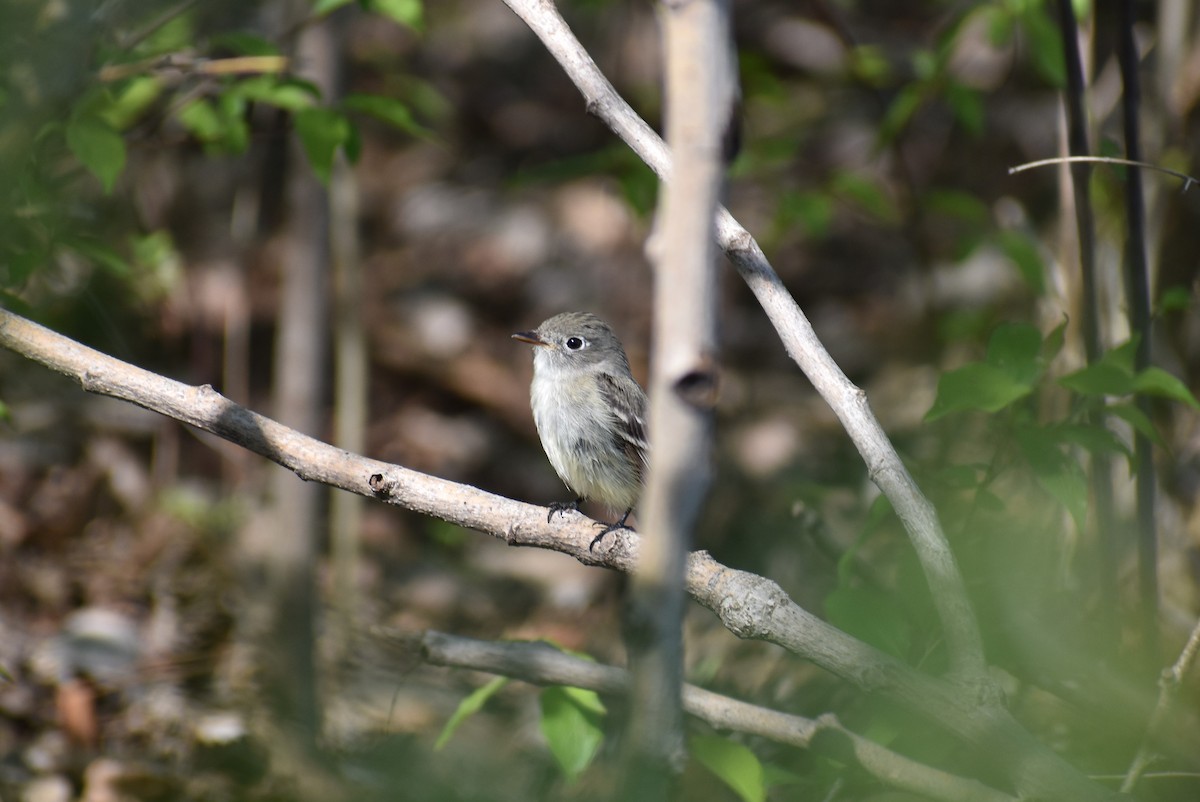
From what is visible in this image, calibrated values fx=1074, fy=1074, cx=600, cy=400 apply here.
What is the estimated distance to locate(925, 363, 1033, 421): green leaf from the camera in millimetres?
2752

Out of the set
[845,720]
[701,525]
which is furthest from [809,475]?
[845,720]

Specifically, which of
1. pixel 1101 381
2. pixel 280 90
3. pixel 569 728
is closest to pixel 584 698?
pixel 569 728

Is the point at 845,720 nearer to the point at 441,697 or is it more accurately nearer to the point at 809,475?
the point at 441,697

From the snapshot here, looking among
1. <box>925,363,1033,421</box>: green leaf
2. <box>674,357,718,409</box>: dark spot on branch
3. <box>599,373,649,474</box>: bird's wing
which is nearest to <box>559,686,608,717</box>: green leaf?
<box>925,363,1033,421</box>: green leaf

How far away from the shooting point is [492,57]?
367 inches

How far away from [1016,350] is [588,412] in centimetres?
224

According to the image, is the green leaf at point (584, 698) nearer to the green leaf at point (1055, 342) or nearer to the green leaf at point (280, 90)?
the green leaf at point (1055, 342)

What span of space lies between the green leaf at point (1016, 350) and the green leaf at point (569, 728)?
1439 mm

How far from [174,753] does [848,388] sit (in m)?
3.39

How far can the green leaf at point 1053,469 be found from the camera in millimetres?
2836

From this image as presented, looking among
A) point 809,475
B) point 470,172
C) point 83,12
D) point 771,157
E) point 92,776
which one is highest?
point 470,172

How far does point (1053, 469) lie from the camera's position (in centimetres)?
291

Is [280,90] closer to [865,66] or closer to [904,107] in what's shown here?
[904,107]

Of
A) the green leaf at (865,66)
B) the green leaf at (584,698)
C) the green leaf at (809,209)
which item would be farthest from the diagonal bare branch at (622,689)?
the green leaf at (865,66)
